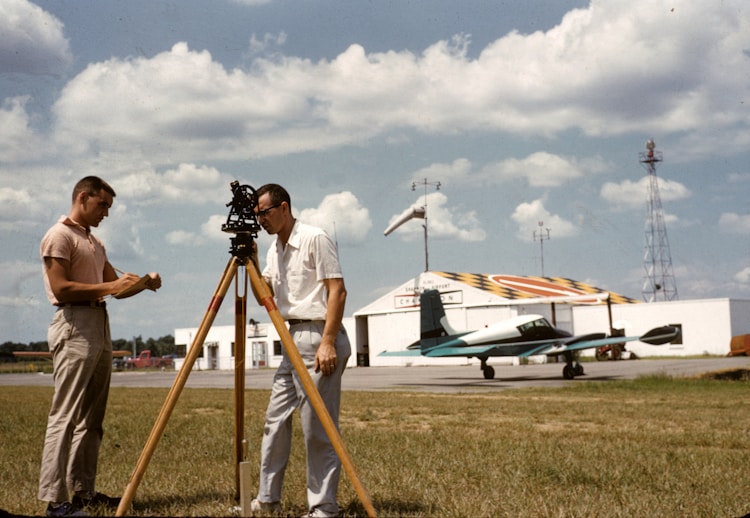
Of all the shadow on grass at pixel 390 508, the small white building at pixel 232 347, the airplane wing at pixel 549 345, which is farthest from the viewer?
the small white building at pixel 232 347

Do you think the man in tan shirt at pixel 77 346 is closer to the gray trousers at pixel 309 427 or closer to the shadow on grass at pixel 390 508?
the gray trousers at pixel 309 427

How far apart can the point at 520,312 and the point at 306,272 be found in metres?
39.1

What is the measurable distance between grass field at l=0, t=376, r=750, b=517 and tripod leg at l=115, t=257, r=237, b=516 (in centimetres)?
103

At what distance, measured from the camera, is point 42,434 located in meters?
8.82

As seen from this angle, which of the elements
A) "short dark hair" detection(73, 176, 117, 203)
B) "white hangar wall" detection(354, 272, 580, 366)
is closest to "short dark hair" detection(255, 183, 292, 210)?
"short dark hair" detection(73, 176, 117, 203)

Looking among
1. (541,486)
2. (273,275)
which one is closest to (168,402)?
(273,275)

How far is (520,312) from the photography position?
4206 centimetres

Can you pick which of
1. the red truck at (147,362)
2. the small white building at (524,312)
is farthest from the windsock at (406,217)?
the red truck at (147,362)

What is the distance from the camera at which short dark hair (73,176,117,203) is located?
4379mm

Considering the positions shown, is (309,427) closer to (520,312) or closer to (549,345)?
(549,345)

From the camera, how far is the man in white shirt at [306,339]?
3.91 m

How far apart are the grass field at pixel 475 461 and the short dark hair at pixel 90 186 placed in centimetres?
197

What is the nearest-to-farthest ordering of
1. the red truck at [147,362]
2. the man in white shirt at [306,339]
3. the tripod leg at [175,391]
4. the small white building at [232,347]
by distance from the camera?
the tripod leg at [175,391] → the man in white shirt at [306,339] → the small white building at [232,347] → the red truck at [147,362]

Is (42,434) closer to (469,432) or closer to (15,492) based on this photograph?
(15,492)
